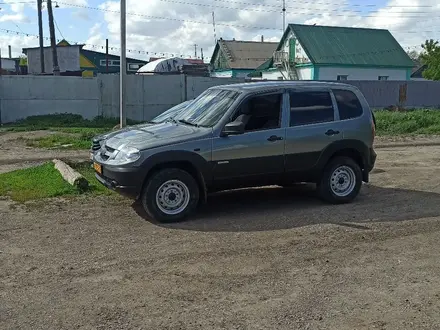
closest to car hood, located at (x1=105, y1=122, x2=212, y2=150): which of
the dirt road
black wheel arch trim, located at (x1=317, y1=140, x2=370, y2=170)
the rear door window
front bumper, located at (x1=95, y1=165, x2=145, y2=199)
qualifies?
front bumper, located at (x1=95, y1=165, x2=145, y2=199)

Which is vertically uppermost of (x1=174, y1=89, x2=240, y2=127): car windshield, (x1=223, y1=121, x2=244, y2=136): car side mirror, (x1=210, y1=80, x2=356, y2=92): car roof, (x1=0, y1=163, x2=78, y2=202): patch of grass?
(x1=210, y1=80, x2=356, y2=92): car roof

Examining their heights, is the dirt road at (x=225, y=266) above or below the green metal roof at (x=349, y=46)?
below

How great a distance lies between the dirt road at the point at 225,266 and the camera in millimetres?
4117

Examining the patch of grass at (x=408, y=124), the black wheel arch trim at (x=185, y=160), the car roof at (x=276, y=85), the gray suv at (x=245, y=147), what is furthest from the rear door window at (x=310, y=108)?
the patch of grass at (x=408, y=124)

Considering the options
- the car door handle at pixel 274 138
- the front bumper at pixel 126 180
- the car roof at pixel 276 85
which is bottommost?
the front bumper at pixel 126 180

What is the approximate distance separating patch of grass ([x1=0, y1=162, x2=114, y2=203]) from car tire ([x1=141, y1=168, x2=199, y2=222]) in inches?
72.4

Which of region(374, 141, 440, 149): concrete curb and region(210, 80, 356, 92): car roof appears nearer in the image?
region(210, 80, 356, 92): car roof

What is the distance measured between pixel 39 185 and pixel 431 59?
4526 centimetres

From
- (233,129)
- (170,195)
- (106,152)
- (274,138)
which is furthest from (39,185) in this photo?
(274,138)

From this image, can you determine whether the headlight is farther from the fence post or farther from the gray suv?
the fence post

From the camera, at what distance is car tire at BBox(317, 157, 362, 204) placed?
788 cm

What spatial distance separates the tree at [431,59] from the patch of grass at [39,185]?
4199 centimetres

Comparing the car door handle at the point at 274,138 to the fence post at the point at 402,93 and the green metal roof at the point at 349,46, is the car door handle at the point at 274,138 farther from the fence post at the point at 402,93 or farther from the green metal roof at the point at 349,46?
the green metal roof at the point at 349,46

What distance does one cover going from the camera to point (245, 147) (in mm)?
7129
